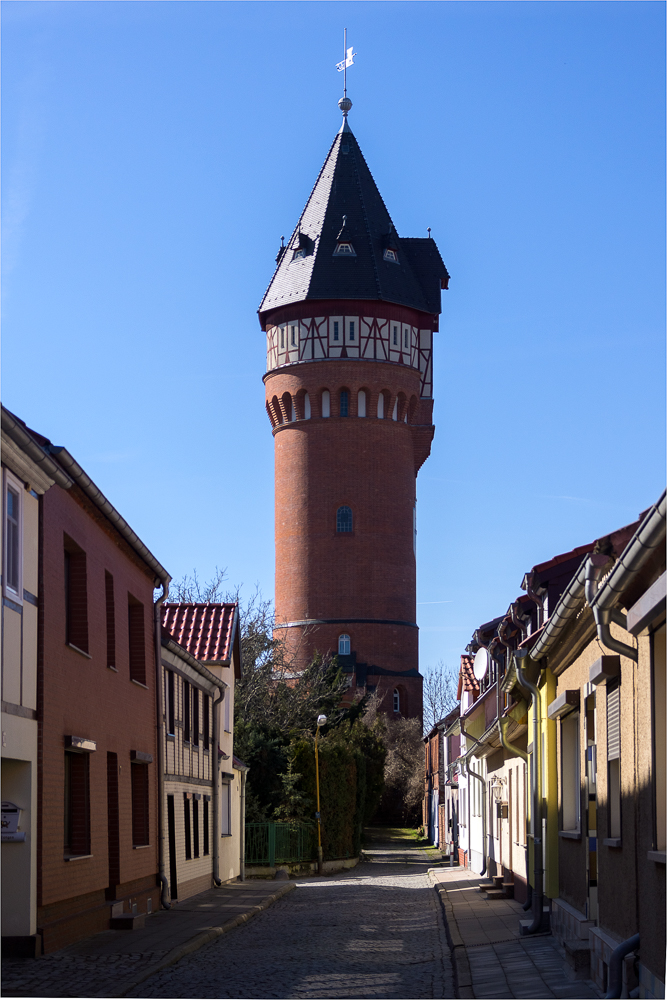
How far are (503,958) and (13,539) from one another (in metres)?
6.59

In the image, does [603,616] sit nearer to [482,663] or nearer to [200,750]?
[482,663]

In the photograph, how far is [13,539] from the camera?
12.4 metres

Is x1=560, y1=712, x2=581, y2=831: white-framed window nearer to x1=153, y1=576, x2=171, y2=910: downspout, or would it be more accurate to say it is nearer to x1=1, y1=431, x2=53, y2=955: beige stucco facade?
x1=1, y1=431, x2=53, y2=955: beige stucco facade

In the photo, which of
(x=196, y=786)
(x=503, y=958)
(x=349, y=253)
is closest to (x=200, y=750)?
(x=196, y=786)

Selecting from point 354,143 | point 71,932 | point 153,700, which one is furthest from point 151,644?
point 354,143

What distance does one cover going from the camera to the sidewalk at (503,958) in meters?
11.0

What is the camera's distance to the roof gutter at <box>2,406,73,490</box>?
1166cm

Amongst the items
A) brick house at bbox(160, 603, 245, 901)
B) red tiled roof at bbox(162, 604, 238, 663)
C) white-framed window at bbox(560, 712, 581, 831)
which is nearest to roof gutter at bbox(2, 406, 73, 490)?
white-framed window at bbox(560, 712, 581, 831)

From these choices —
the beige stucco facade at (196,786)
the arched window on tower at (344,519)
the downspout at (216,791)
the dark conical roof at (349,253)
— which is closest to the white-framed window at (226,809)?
the beige stucco facade at (196,786)

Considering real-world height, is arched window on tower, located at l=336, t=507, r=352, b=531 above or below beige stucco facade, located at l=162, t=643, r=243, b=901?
above

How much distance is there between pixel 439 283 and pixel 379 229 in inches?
154

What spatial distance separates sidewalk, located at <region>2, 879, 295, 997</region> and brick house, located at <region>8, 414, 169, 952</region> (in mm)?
322

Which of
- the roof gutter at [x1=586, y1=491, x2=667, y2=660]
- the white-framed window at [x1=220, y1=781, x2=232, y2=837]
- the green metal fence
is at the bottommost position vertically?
the green metal fence

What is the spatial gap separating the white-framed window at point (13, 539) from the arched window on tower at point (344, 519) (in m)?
46.8
